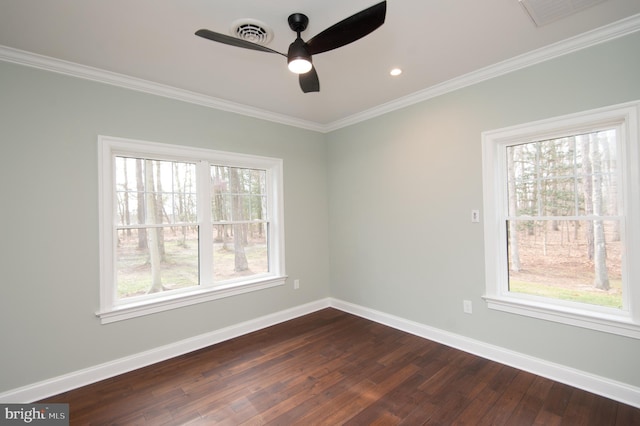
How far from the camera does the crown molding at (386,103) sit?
2.18m

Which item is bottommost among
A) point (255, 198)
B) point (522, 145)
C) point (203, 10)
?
point (255, 198)

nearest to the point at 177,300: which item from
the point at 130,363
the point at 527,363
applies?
the point at 130,363

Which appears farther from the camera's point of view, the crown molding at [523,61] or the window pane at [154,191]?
the window pane at [154,191]

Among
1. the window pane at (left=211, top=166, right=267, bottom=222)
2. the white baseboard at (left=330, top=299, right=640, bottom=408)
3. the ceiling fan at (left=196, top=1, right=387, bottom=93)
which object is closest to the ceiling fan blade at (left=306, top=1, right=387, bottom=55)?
the ceiling fan at (left=196, top=1, right=387, bottom=93)

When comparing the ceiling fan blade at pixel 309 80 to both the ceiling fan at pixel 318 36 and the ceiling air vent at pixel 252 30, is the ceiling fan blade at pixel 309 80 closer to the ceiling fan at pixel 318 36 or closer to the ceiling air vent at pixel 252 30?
the ceiling fan at pixel 318 36

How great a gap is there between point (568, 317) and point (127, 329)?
384 centimetres

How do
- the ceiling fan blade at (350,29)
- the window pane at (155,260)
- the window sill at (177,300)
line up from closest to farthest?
the ceiling fan blade at (350,29) → the window sill at (177,300) → the window pane at (155,260)

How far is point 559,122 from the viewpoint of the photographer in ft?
7.86

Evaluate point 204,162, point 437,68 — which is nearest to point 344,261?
point 204,162

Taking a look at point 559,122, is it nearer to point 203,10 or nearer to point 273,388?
point 203,10

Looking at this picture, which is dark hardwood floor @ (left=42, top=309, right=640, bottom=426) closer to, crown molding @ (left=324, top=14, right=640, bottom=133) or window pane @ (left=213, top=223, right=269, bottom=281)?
window pane @ (left=213, top=223, right=269, bottom=281)

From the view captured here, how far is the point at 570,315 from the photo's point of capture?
2.34m

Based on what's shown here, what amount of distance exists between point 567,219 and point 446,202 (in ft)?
3.27

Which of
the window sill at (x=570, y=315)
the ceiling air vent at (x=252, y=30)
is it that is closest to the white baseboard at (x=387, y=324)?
the window sill at (x=570, y=315)
